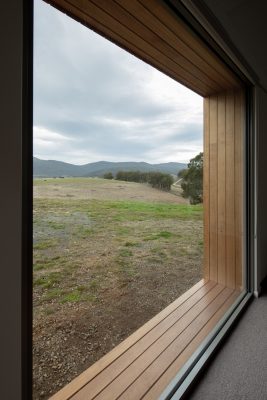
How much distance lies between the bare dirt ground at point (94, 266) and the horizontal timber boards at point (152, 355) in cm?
6

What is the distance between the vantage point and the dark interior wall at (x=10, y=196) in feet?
1.92

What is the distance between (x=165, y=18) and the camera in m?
1.35

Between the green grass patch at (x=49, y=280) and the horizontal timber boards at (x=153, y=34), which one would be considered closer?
Result: the green grass patch at (x=49, y=280)

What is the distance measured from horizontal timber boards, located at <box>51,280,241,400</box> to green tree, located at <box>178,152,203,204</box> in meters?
0.93

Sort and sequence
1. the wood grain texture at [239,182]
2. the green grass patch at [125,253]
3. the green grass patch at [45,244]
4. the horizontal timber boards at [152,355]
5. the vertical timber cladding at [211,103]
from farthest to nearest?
the wood grain texture at [239,182] → the green grass patch at [125,253] → the vertical timber cladding at [211,103] → the horizontal timber boards at [152,355] → the green grass patch at [45,244]

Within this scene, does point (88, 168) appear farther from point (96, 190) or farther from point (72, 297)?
point (72, 297)

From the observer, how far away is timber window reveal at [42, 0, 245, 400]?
128 cm

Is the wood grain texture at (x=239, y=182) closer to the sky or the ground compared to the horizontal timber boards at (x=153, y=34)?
closer to the ground

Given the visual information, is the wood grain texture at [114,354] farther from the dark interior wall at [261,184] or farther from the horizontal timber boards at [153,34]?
the horizontal timber boards at [153,34]

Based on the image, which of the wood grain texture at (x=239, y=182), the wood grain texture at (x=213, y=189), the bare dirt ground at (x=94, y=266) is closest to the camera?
the bare dirt ground at (x=94, y=266)

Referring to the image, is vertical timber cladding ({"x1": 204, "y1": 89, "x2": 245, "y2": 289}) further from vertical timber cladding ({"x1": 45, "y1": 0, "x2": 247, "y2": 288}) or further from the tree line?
the tree line

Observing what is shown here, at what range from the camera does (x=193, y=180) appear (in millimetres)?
2414

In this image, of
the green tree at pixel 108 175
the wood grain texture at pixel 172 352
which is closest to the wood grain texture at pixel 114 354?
Answer: the wood grain texture at pixel 172 352

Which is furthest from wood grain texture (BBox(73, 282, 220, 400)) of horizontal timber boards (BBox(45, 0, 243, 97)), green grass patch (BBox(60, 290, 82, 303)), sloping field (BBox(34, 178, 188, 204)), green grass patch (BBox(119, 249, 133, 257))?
horizontal timber boards (BBox(45, 0, 243, 97))
